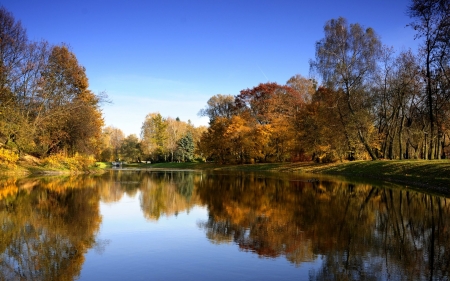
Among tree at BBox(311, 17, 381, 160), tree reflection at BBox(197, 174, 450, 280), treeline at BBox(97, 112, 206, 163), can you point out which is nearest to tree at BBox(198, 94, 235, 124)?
treeline at BBox(97, 112, 206, 163)

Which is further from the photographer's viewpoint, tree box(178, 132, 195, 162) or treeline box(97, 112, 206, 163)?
treeline box(97, 112, 206, 163)

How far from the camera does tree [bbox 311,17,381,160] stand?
1479 inches

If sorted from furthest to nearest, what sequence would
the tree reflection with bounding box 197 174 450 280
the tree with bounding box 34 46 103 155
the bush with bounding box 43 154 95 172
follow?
1. the bush with bounding box 43 154 95 172
2. the tree with bounding box 34 46 103 155
3. the tree reflection with bounding box 197 174 450 280

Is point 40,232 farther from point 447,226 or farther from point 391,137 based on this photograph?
point 391,137

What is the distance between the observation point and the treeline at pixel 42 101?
3219 centimetres

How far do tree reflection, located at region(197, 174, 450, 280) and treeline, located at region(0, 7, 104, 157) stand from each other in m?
23.4

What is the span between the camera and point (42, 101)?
36.8m

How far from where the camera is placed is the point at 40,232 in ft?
33.6

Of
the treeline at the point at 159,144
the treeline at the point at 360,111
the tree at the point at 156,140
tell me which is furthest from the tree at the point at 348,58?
the tree at the point at 156,140

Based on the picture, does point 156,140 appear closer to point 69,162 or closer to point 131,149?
point 131,149

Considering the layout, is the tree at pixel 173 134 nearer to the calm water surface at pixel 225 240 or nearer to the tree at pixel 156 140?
the tree at pixel 156 140

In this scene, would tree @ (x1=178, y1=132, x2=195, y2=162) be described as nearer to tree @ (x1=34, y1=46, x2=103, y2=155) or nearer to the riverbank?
the riverbank

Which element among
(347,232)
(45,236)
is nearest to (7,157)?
(45,236)

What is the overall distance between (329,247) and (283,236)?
1.49 m
